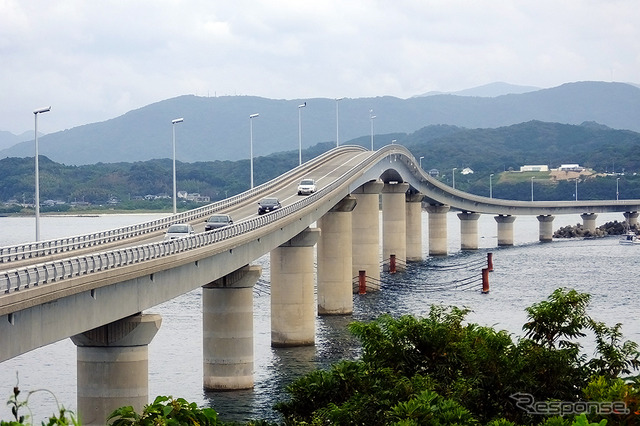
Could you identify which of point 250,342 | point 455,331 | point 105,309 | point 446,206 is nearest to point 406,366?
point 455,331

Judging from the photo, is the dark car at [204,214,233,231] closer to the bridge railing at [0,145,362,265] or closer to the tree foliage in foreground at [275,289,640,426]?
the bridge railing at [0,145,362,265]

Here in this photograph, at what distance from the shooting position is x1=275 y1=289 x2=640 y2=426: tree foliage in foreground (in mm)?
24000

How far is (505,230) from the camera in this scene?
186375 millimetres

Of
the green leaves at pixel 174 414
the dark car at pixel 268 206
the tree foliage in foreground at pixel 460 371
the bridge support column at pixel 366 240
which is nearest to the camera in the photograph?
the green leaves at pixel 174 414

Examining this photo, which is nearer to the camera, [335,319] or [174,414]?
[174,414]

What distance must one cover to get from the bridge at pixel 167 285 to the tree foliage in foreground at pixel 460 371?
8543 millimetres

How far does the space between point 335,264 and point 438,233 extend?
7564cm

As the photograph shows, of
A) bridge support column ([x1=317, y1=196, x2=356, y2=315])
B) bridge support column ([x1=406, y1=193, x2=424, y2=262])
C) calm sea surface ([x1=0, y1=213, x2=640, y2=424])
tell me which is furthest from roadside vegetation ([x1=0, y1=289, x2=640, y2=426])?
bridge support column ([x1=406, y1=193, x2=424, y2=262])

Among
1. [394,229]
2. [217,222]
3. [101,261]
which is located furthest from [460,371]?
[394,229]

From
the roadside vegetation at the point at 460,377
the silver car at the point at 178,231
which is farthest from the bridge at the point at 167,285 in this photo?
the roadside vegetation at the point at 460,377

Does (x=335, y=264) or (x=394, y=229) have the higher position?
(x=394, y=229)

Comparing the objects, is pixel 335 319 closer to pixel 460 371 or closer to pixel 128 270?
pixel 128 270

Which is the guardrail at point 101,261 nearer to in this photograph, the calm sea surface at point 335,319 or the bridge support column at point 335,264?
the calm sea surface at point 335,319

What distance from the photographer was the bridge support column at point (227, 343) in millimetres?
54531
